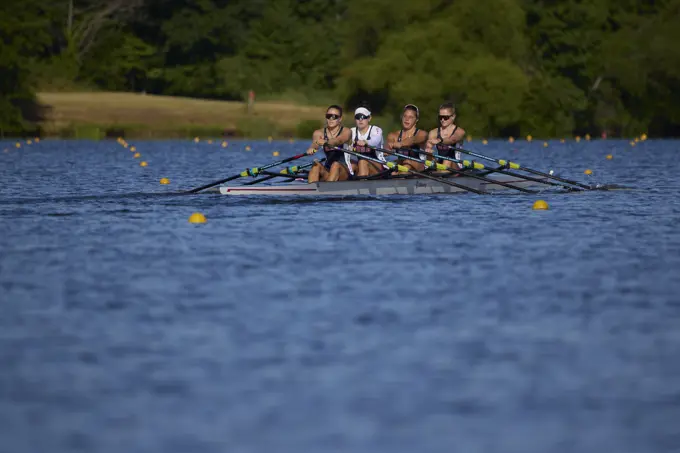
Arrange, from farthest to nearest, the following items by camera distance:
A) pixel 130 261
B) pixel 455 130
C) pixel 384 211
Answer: pixel 455 130
pixel 384 211
pixel 130 261

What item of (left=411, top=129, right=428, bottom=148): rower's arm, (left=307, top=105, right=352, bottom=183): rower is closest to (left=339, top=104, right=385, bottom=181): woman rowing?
(left=307, top=105, right=352, bottom=183): rower

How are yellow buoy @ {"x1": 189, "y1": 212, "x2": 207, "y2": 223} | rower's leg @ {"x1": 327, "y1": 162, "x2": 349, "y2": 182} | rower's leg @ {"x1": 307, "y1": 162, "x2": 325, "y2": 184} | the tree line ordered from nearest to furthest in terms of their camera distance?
yellow buoy @ {"x1": 189, "y1": 212, "x2": 207, "y2": 223}, rower's leg @ {"x1": 307, "y1": 162, "x2": 325, "y2": 184}, rower's leg @ {"x1": 327, "y1": 162, "x2": 349, "y2": 182}, the tree line

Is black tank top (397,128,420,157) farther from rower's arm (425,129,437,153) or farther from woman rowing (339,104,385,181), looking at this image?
woman rowing (339,104,385,181)

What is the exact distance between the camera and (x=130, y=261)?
16.9 m

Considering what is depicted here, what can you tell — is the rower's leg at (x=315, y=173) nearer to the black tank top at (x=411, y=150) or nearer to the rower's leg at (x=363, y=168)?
the rower's leg at (x=363, y=168)

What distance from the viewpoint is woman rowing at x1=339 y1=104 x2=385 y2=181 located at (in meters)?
27.6

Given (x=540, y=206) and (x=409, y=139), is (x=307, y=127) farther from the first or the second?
(x=540, y=206)

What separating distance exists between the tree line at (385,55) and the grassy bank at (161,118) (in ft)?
7.42

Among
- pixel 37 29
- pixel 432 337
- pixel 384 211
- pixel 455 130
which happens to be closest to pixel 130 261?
pixel 432 337

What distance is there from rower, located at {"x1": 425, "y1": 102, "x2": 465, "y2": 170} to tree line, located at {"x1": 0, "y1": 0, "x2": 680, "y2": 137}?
4295 centimetres

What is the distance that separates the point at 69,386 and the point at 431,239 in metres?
9.99

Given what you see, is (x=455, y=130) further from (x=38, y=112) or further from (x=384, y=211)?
(x=38, y=112)

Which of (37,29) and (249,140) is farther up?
(37,29)

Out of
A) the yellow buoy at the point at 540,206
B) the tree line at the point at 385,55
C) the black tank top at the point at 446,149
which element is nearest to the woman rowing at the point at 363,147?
the black tank top at the point at 446,149
